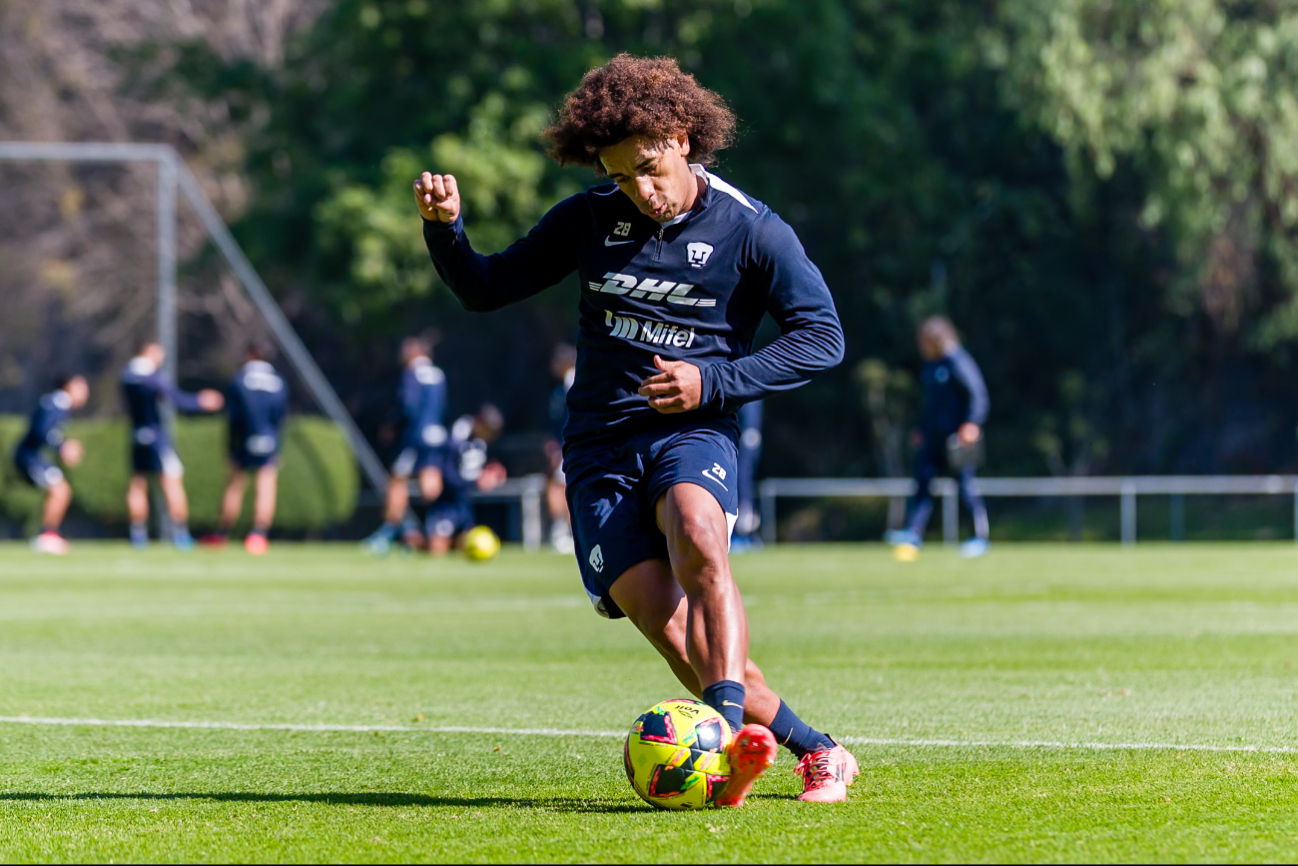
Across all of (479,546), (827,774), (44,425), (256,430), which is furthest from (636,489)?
(44,425)

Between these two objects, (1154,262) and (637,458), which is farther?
(1154,262)

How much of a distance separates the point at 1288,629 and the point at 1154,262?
69.1 feet

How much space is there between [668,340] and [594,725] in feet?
6.51

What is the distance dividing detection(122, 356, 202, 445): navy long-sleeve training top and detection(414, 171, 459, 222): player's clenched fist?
16.9 meters

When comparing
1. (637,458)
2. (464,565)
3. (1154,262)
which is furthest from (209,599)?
(1154,262)

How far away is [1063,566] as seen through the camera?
17.9 meters

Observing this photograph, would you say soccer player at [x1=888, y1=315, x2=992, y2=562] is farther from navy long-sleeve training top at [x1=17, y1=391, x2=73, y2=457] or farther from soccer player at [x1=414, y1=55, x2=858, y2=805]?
soccer player at [x1=414, y1=55, x2=858, y2=805]

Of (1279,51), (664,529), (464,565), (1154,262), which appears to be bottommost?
(464,565)

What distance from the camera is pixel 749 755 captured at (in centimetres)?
434

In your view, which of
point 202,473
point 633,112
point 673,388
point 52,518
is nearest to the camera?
point 673,388

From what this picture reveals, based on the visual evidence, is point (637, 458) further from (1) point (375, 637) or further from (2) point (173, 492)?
(2) point (173, 492)

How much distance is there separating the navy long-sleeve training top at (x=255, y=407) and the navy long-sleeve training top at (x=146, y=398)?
20.1 inches

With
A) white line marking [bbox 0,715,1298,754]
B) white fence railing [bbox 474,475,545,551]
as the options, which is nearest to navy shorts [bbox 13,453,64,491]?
white fence railing [bbox 474,475,545,551]

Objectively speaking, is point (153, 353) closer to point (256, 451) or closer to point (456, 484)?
point (256, 451)
